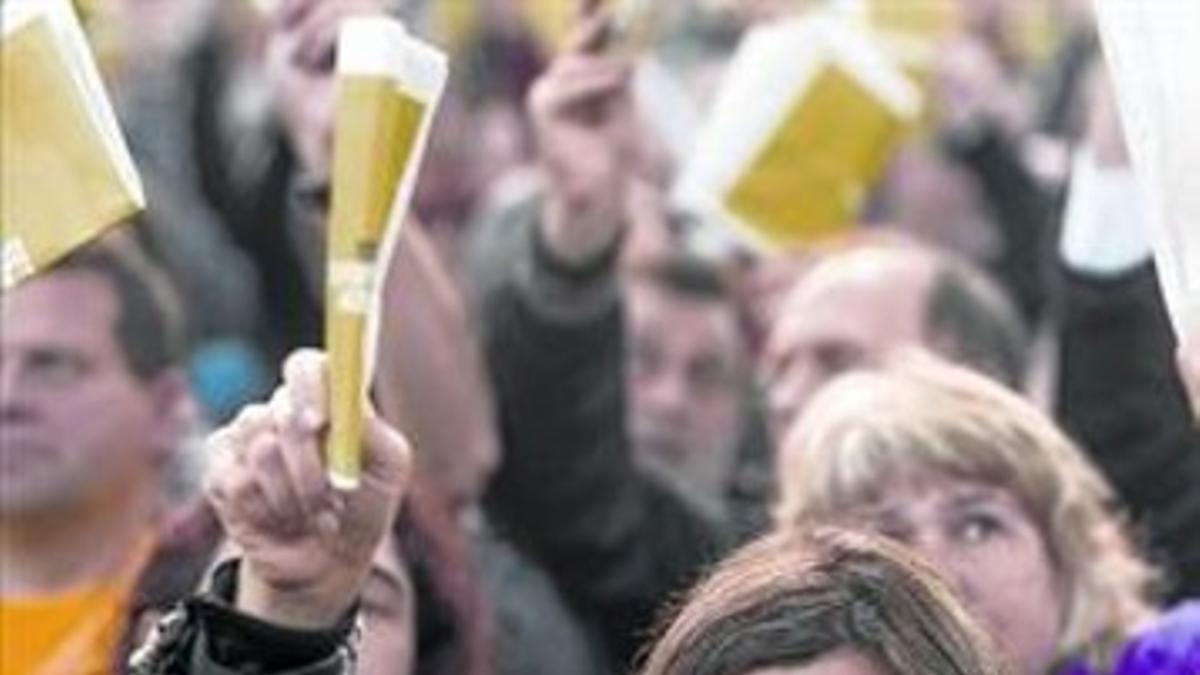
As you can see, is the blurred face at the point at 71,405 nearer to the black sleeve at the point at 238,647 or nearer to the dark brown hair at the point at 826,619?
the black sleeve at the point at 238,647

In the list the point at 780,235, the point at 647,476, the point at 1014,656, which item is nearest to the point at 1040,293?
the point at 780,235

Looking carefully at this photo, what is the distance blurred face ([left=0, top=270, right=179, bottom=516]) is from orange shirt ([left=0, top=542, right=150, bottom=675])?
0.54 ft

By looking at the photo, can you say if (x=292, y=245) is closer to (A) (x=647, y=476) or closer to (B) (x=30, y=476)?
(A) (x=647, y=476)

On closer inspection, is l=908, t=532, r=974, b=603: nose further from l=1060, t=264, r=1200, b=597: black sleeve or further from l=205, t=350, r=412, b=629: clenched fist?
l=205, t=350, r=412, b=629: clenched fist

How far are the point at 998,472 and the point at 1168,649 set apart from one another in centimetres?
57

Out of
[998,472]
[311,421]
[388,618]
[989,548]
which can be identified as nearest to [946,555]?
[989,548]

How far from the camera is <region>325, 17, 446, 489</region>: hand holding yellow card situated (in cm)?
362

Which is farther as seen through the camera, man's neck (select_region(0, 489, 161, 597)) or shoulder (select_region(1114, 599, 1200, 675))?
man's neck (select_region(0, 489, 161, 597))

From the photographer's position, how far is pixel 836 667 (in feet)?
11.2

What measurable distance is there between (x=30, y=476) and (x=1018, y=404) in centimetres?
121

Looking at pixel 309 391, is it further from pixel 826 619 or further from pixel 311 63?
pixel 311 63

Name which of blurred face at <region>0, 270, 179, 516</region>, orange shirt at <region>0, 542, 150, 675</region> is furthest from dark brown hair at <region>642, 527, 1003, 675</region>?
blurred face at <region>0, 270, 179, 516</region>

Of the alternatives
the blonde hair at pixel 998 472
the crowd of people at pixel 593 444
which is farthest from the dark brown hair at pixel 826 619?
the blonde hair at pixel 998 472

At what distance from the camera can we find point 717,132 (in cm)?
669
